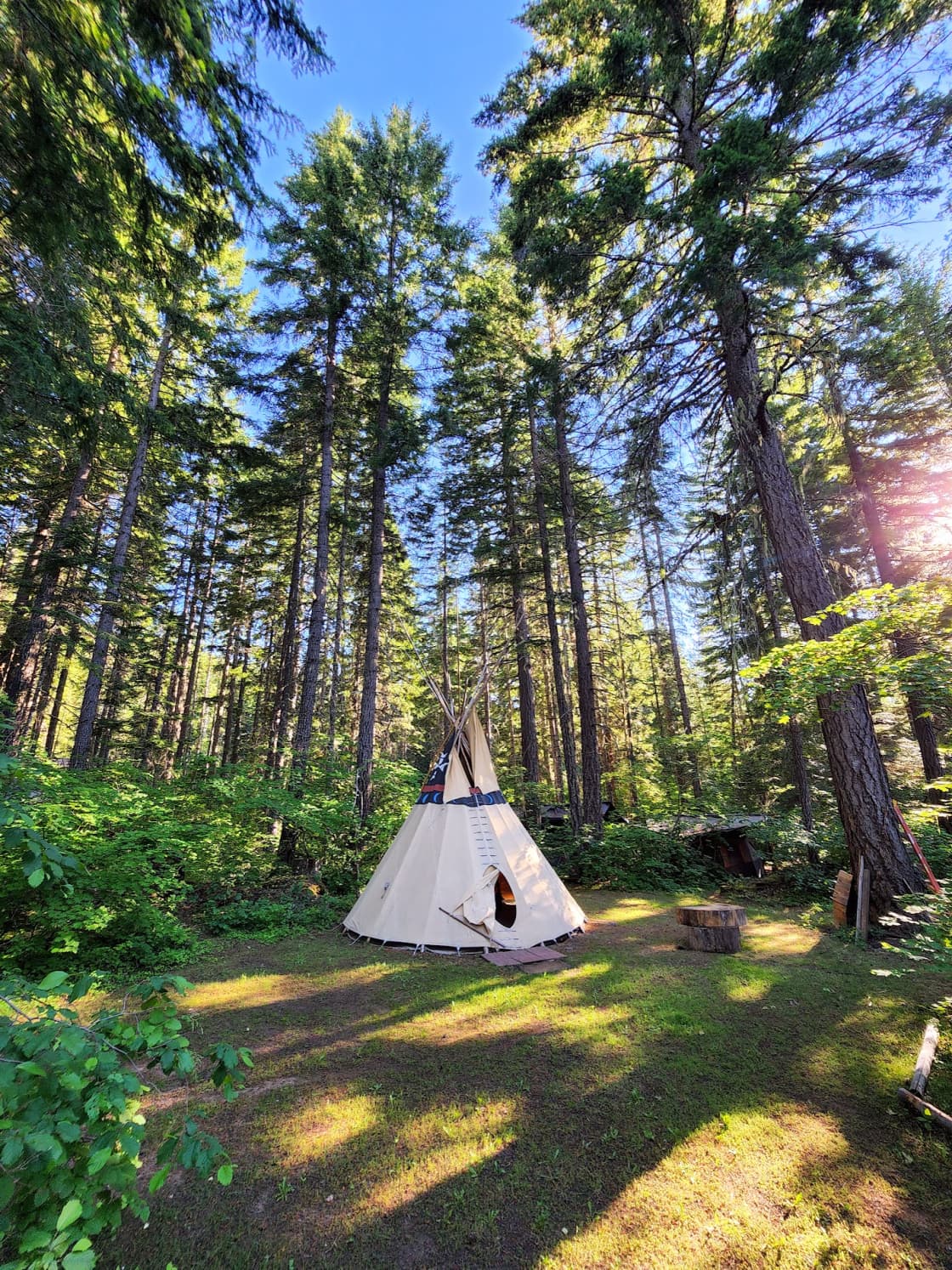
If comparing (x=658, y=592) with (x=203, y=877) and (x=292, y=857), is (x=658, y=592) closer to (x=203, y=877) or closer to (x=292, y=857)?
(x=292, y=857)

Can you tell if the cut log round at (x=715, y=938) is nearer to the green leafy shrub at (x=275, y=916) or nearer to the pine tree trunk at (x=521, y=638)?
the green leafy shrub at (x=275, y=916)

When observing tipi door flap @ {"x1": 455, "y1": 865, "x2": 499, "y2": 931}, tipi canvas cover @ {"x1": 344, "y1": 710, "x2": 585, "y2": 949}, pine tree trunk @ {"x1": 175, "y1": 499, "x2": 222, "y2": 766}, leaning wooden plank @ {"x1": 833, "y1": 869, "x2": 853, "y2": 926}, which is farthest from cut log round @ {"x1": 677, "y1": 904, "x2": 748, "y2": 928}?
pine tree trunk @ {"x1": 175, "y1": 499, "x2": 222, "y2": 766}

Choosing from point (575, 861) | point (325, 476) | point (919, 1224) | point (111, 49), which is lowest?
point (919, 1224)

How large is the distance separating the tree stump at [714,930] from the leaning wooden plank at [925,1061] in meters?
2.47

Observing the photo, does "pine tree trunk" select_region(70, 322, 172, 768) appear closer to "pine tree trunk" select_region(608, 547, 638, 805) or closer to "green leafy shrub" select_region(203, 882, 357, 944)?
"green leafy shrub" select_region(203, 882, 357, 944)

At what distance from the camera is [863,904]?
5.81m

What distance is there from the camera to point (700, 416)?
25.7ft

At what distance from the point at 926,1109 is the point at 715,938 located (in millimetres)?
3394

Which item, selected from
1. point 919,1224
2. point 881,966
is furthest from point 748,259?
point 881,966

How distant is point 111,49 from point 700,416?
754 centimetres

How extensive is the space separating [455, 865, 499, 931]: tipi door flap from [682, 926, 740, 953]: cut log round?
8.38 feet

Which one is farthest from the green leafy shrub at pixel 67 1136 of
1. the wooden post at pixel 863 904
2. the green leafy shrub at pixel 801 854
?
the green leafy shrub at pixel 801 854

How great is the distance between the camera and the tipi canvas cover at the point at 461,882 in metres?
6.33

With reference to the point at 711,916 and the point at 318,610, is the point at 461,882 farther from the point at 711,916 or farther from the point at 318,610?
the point at 318,610
